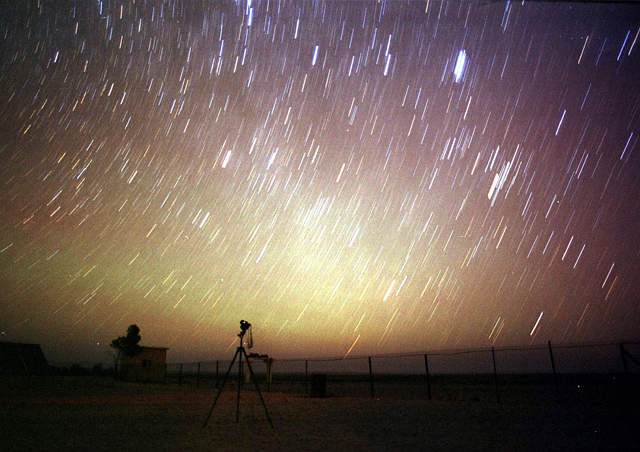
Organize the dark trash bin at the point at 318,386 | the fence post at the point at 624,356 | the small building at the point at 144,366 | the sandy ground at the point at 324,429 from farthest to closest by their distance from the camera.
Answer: the small building at the point at 144,366 → the dark trash bin at the point at 318,386 → the fence post at the point at 624,356 → the sandy ground at the point at 324,429

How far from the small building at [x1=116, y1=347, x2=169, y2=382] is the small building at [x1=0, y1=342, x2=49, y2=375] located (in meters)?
11.0

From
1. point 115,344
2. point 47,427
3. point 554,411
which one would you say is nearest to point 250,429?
point 47,427

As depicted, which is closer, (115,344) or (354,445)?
(354,445)

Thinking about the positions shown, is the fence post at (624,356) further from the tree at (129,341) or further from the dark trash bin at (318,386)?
the tree at (129,341)

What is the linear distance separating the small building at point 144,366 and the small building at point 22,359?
1103cm

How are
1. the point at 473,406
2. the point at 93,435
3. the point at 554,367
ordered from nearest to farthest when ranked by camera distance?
the point at 93,435, the point at 473,406, the point at 554,367

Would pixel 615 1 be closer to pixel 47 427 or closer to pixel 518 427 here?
pixel 518 427

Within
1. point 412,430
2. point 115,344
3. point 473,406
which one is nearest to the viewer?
point 412,430

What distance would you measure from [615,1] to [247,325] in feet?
30.2

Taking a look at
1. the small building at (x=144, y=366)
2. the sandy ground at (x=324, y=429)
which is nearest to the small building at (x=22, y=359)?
the small building at (x=144, y=366)

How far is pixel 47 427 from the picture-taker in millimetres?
8555

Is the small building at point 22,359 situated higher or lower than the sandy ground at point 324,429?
higher

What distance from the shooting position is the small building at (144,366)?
37000 millimetres

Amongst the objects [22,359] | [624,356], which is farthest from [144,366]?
[624,356]
